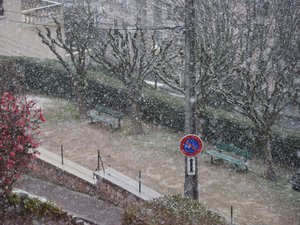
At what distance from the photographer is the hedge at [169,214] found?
7.96 meters

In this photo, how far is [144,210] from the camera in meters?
8.28

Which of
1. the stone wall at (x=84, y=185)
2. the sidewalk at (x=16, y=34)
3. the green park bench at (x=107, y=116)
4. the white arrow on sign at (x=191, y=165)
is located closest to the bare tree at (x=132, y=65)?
the green park bench at (x=107, y=116)

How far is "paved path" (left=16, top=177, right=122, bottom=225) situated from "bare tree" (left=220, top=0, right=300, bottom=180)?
5572 mm

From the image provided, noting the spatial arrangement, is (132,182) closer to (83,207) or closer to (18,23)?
(83,207)

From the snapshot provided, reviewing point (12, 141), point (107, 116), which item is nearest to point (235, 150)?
point (107, 116)

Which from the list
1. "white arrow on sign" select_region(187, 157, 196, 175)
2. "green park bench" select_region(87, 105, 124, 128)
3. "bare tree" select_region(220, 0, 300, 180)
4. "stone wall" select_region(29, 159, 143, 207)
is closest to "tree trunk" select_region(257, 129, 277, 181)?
"bare tree" select_region(220, 0, 300, 180)

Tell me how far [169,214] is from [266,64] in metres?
9.76

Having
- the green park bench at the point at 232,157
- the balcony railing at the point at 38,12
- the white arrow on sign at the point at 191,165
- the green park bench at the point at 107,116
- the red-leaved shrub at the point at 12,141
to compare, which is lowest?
the green park bench at the point at 232,157

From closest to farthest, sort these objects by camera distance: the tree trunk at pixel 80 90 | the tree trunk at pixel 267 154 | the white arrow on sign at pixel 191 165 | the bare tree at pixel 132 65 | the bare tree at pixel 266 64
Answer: the white arrow on sign at pixel 191 165 < the bare tree at pixel 266 64 < the tree trunk at pixel 267 154 < the bare tree at pixel 132 65 < the tree trunk at pixel 80 90

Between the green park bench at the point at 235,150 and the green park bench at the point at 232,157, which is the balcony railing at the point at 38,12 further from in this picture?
the green park bench at the point at 232,157

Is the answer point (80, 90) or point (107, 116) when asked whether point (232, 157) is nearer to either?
point (107, 116)

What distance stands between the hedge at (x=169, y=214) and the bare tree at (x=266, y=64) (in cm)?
616

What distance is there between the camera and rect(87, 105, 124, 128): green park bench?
1850 centimetres

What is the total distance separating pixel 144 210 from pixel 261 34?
10350mm
